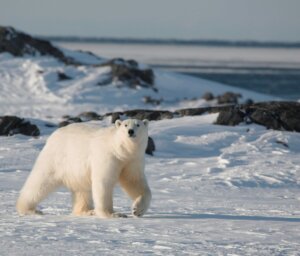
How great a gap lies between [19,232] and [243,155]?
25.2ft

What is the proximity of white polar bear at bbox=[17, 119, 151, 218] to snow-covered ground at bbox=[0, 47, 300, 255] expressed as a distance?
0.21 metres

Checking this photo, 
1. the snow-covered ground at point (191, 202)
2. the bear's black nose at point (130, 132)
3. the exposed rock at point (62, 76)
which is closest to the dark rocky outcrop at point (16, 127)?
the snow-covered ground at point (191, 202)

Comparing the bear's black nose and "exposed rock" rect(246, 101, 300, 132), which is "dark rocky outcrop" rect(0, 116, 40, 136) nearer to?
"exposed rock" rect(246, 101, 300, 132)

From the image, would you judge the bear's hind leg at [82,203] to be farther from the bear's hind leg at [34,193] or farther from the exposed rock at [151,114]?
the exposed rock at [151,114]

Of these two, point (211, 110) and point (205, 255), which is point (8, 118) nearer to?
point (211, 110)

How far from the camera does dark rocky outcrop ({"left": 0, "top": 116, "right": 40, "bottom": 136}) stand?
15523mm

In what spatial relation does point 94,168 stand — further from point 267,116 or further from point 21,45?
point 21,45

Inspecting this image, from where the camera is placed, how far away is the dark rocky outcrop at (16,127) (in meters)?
15.5

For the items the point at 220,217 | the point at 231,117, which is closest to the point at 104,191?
the point at 220,217

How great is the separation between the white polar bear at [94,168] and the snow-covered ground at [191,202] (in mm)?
206

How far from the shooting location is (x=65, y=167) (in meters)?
8.37

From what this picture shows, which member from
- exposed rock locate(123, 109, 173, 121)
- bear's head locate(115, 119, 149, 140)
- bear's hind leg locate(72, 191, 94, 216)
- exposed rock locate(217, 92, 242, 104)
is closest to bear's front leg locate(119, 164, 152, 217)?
bear's head locate(115, 119, 149, 140)

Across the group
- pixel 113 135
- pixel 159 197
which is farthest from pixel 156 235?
pixel 159 197

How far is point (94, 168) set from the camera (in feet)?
26.2
